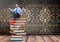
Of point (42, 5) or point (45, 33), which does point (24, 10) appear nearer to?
point (42, 5)

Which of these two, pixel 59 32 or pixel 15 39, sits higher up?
pixel 15 39

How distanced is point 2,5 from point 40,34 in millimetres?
1998

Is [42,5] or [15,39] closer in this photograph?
[15,39]

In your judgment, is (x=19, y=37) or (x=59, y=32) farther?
(x=59, y=32)

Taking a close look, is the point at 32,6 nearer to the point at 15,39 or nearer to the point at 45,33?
the point at 45,33

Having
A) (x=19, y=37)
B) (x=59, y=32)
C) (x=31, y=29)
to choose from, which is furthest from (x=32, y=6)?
(x=19, y=37)

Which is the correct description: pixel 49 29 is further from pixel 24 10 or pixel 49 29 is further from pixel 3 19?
pixel 3 19

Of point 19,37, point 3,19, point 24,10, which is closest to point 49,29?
point 24,10

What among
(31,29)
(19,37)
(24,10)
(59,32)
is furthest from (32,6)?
(19,37)

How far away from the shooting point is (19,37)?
3416mm

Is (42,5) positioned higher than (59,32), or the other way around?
(42,5)

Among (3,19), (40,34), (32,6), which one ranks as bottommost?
(40,34)

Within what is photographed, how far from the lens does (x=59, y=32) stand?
7.48 m

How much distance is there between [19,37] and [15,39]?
0.09m
